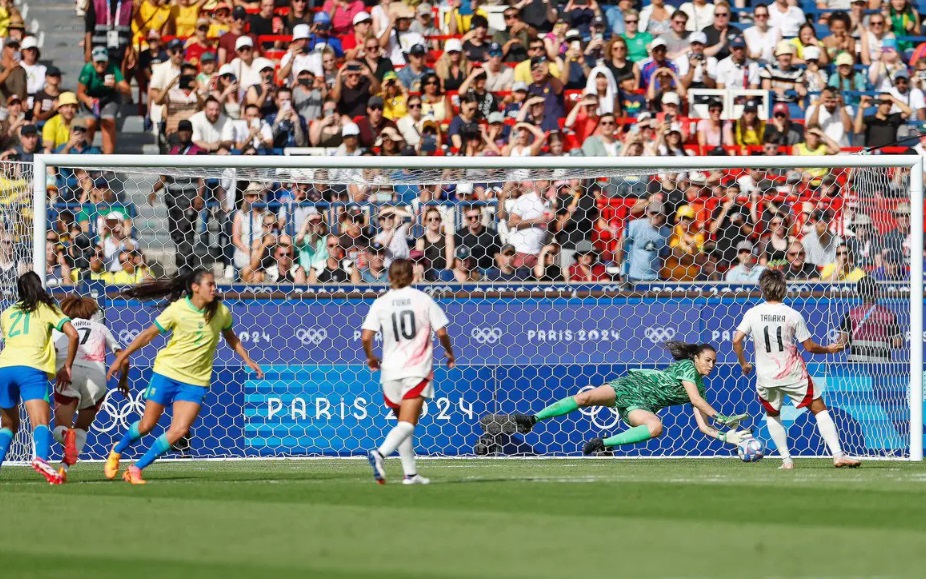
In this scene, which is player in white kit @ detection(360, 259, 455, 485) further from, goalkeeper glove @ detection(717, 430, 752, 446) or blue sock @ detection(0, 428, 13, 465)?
goalkeeper glove @ detection(717, 430, 752, 446)

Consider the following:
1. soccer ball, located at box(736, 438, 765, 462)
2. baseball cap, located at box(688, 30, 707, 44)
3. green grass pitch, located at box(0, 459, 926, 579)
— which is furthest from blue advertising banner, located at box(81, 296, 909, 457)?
baseball cap, located at box(688, 30, 707, 44)

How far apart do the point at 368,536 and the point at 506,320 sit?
28.3 ft

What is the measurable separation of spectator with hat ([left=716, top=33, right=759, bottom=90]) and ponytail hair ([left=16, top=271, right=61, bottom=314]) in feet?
43.9

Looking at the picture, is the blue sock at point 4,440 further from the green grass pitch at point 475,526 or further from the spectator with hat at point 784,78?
the spectator with hat at point 784,78

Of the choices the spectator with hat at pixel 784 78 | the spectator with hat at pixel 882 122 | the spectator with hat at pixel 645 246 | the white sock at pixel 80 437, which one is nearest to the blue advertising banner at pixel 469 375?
the spectator with hat at pixel 645 246

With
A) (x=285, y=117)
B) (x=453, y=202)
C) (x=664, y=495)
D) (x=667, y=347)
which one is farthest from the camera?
(x=285, y=117)

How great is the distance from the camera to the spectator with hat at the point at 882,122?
74.6 feet

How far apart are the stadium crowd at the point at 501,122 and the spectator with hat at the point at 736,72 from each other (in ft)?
0.12

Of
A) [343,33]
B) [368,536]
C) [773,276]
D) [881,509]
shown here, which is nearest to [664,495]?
[881,509]

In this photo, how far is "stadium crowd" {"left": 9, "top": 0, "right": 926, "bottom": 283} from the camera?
57.7ft

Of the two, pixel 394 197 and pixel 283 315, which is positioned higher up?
pixel 394 197

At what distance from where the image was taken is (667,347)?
15672 millimetres

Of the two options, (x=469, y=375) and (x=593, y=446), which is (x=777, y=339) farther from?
(x=469, y=375)

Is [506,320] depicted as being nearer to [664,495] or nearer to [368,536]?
[664,495]
